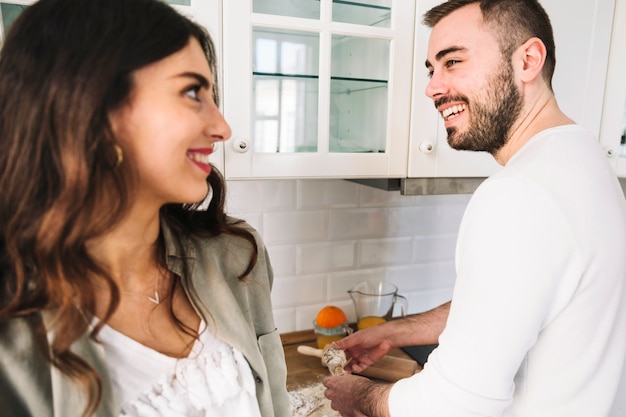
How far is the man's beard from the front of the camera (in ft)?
3.01

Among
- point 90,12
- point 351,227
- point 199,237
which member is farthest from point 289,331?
point 90,12

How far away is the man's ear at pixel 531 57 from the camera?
0.91 metres

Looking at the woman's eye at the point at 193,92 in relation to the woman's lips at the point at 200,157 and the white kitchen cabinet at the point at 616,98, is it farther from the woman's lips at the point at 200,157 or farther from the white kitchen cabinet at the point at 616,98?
the white kitchen cabinet at the point at 616,98

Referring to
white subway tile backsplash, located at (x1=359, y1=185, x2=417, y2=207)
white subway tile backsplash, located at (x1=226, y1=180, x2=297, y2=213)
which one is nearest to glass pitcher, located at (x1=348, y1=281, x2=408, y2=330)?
white subway tile backsplash, located at (x1=359, y1=185, x2=417, y2=207)

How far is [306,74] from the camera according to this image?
101 centimetres

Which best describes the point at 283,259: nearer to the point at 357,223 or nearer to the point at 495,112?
the point at 357,223

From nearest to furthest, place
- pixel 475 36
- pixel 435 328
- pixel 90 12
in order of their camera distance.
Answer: pixel 90 12
pixel 475 36
pixel 435 328

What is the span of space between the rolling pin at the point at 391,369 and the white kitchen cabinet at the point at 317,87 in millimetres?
520

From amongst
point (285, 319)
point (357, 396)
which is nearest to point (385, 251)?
point (285, 319)

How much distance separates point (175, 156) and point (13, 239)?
22 cm

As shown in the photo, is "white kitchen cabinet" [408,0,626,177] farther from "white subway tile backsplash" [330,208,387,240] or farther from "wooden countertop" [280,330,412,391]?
"wooden countertop" [280,330,412,391]

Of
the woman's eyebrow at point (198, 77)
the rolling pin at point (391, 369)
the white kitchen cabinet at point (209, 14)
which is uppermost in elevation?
the white kitchen cabinet at point (209, 14)

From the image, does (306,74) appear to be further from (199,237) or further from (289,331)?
(289,331)

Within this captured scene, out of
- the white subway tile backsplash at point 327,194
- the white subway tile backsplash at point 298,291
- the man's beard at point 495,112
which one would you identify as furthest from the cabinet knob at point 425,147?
the white subway tile backsplash at point 298,291
